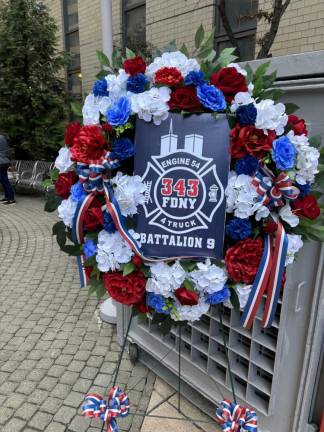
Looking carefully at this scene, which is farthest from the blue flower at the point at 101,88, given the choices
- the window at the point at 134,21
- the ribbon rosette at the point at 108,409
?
the window at the point at 134,21

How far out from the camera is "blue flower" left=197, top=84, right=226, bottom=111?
1.41m

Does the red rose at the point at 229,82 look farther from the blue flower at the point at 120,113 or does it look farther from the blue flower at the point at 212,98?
the blue flower at the point at 120,113

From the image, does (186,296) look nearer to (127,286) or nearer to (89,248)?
(127,286)

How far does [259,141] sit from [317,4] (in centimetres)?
451

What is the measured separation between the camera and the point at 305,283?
5.56 ft

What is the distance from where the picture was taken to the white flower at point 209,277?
1444 millimetres

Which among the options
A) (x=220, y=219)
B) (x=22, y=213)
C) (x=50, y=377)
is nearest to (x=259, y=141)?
(x=220, y=219)

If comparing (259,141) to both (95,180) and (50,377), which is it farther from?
(50,377)

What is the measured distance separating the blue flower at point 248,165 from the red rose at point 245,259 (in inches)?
10.5

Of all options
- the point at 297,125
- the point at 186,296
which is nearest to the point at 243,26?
the point at 297,125

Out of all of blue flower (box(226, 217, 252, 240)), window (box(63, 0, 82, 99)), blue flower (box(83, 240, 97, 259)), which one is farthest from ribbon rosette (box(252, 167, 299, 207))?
window (box(63, 0, 82, 99))

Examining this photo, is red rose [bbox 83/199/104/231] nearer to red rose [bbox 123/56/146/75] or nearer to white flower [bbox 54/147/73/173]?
white flower [bbox 54/147/73/173]

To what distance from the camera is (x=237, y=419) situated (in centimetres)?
163

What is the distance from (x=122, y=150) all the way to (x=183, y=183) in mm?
289
